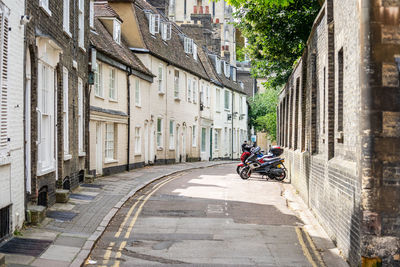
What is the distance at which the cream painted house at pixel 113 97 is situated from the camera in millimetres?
22344

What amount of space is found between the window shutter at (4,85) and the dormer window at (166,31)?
1034 inches

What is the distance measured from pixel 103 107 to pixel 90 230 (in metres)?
12.2

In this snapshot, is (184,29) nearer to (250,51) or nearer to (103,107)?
(250,51)

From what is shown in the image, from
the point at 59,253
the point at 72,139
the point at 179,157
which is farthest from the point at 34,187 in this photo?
the point at 179,157

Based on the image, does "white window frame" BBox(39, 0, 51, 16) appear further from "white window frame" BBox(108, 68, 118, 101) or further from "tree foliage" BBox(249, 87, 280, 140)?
"tree foliage" BBox(249, 87, 280, 140)

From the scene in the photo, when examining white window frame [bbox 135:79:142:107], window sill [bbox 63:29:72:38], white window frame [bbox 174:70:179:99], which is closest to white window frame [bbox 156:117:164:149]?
white window frame [bbox 174:70:179:99]

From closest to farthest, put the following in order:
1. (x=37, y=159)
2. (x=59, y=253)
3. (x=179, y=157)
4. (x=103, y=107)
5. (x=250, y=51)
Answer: (x=59, y=253), (x=37, y=159), (x=103, y=107), (x=250, y=51), (x=179, y=157)

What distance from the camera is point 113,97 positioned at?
82.2ft

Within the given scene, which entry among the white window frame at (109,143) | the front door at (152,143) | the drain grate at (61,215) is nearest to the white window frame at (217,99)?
the front door at (152,143)

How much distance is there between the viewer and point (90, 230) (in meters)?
11.6

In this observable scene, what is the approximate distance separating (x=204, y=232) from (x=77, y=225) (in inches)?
106

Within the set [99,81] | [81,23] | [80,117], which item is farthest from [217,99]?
[81,23]

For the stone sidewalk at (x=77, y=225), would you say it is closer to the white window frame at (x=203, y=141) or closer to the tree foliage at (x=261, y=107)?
the white window frame at (x=203, y=141)

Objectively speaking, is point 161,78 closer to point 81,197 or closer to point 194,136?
point 194,136
